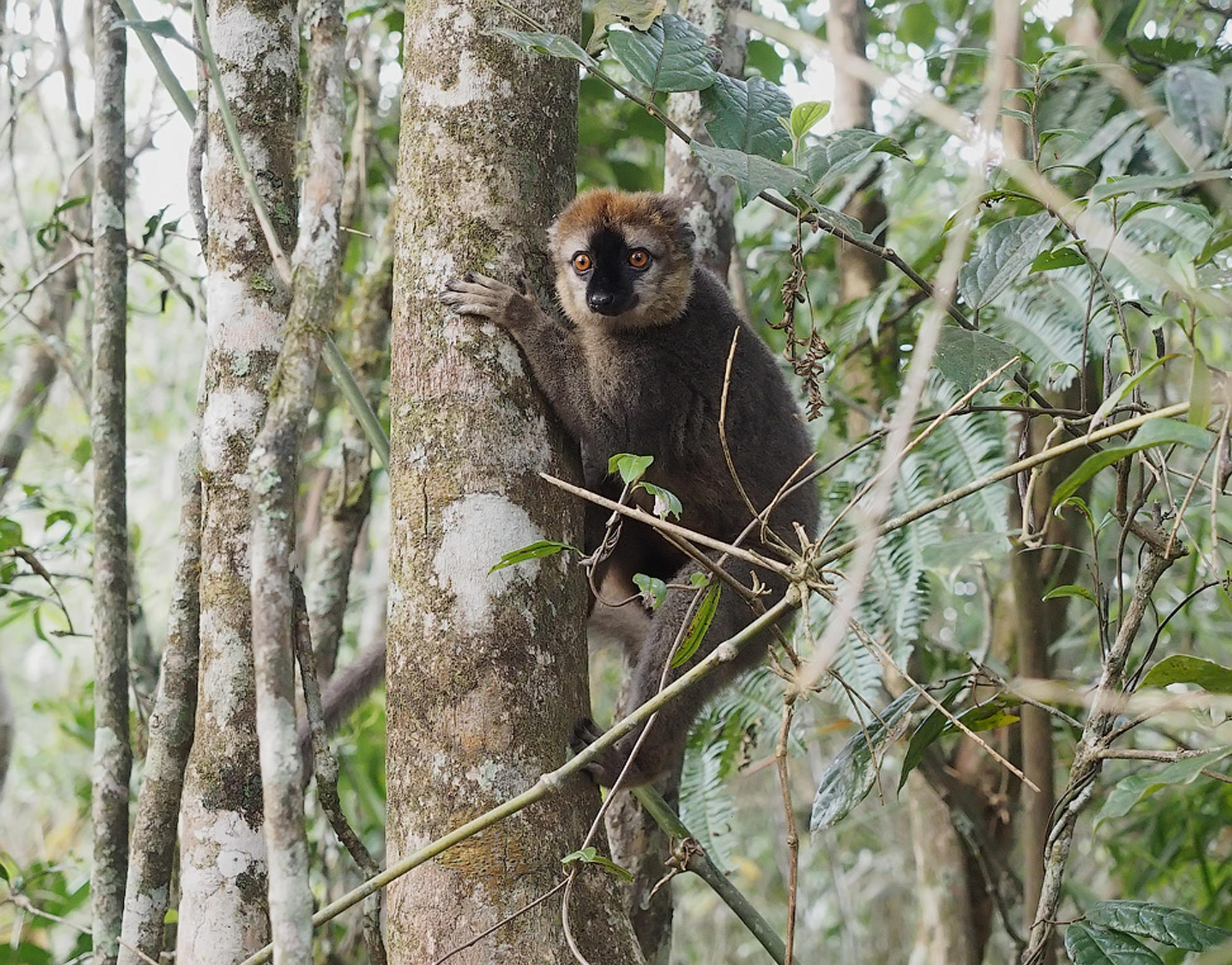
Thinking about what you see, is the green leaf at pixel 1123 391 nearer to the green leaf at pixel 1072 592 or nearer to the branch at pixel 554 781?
the green leaf at pixel 1072 592

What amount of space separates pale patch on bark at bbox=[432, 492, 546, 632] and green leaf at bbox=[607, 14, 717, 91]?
37.4 inches

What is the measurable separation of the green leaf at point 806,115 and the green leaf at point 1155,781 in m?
1.44

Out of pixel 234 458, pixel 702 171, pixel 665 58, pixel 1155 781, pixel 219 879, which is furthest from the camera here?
pixel 702 171

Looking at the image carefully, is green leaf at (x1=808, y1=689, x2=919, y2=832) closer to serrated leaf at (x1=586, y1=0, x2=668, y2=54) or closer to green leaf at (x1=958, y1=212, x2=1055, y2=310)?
green leaf at (x1=958, y1=212, x2=1055, y2=310)

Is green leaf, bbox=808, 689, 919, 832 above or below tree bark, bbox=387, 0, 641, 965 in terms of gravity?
below

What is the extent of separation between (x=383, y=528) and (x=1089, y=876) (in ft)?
21.2

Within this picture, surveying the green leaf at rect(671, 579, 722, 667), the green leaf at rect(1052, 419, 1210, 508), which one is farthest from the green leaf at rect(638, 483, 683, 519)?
the green leaf at rect(1052, 419, 1210, 508)

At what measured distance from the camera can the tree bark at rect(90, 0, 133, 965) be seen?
3.21m

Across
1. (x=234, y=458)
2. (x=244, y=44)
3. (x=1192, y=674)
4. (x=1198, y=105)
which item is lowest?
(x=1192, y=674)

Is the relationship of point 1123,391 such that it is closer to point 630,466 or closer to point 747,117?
point 630,466

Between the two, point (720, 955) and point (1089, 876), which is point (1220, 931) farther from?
point (720, 955)

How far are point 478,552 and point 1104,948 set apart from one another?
1.48 meters

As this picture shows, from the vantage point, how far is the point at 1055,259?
2.41m

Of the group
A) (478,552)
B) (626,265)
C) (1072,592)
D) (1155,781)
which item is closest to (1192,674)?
(1155,781)
